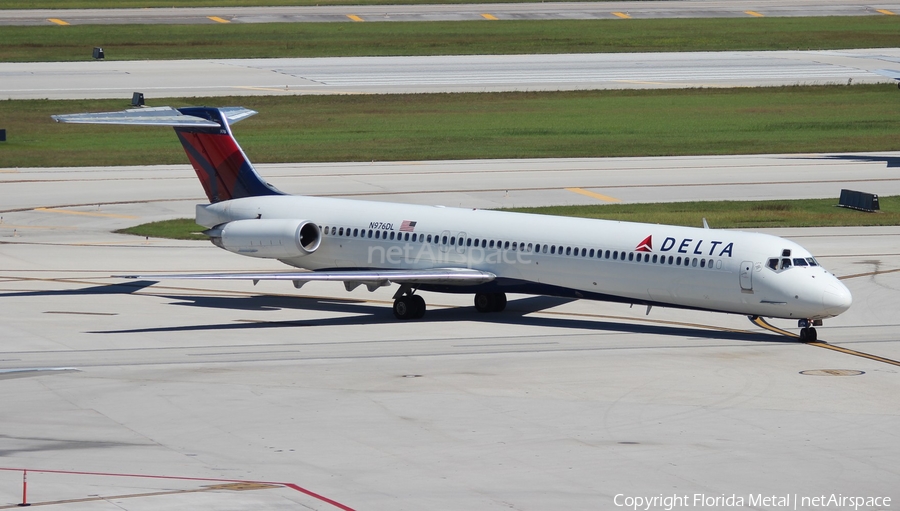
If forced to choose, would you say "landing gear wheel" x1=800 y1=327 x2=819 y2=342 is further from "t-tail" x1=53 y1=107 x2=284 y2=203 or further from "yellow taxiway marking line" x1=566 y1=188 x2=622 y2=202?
"yellow taxiway marking line" x1=566 y1=188 x2=622 y2=202

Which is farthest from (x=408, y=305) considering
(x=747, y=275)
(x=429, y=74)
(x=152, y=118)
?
(x=429, y=74)

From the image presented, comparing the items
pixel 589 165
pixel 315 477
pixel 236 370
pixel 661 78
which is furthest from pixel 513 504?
pixel 661 78

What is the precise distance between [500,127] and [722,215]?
91.5ft

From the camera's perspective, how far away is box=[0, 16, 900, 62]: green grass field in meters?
107

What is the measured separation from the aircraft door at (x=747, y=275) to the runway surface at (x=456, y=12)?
93257mm

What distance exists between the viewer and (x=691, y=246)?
3416 cm

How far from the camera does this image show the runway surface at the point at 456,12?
122 metres

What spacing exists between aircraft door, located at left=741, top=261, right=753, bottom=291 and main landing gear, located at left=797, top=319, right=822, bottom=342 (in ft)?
5.39

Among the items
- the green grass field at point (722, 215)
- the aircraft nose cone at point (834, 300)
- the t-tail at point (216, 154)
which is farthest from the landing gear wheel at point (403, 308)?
the green grass field at point (722, 215)

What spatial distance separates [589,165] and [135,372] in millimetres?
42505

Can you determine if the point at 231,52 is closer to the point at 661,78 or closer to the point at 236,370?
the point at 661,78

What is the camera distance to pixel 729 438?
24.6 metres

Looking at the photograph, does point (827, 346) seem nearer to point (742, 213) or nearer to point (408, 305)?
point (408, 305)

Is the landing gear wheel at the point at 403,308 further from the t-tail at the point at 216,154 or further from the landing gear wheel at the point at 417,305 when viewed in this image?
the t-tail at the point at 216,154
